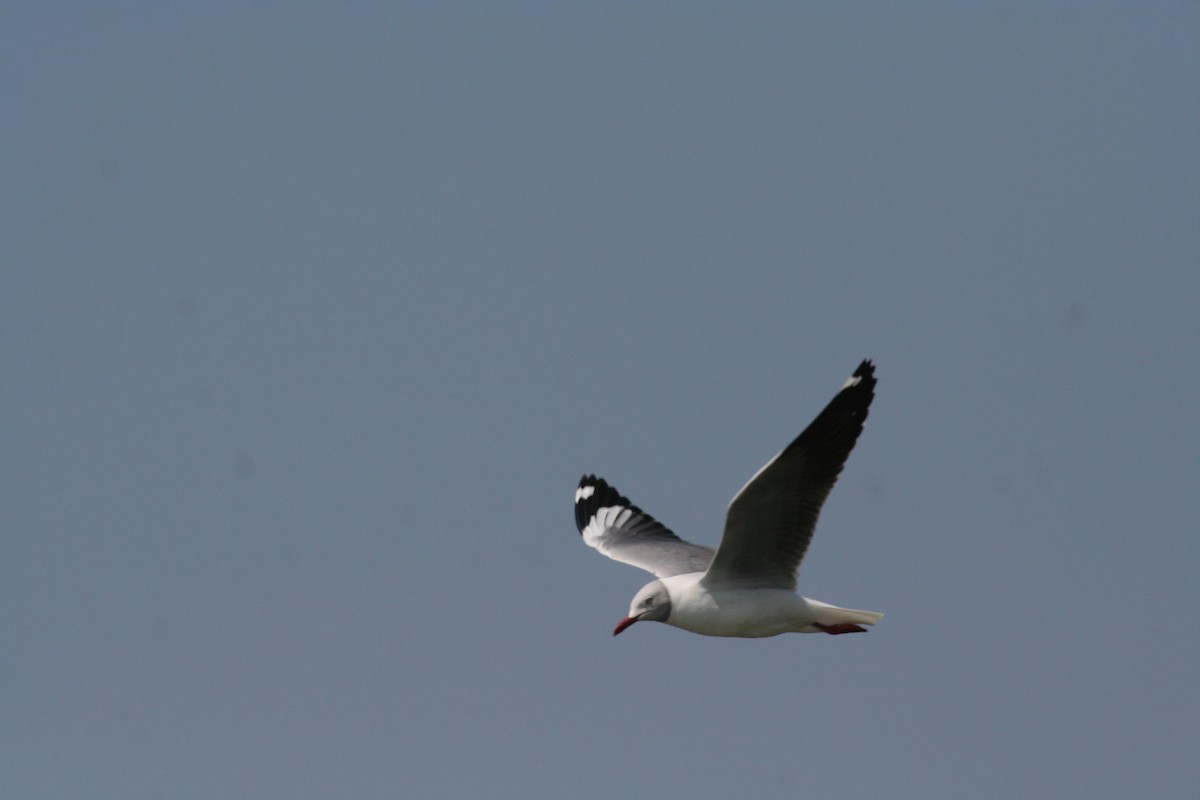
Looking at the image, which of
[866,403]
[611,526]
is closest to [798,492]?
[866,403]

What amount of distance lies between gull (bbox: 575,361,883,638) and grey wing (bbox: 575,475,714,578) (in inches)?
45.3

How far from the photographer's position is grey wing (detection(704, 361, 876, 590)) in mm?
11797

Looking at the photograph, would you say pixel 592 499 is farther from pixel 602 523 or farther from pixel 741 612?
pixel 741 612

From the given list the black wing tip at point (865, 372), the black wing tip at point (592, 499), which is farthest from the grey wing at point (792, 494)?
the black wing tip at point (592, 499)

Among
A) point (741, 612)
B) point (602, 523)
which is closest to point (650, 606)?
point (741, 612)

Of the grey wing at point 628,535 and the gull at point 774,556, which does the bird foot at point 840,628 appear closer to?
the gull at point 774,556

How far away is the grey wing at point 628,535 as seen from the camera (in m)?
14.8

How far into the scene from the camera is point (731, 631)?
12.6m

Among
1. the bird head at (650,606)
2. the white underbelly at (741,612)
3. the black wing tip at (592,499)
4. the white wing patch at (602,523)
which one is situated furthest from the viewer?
the black wing tip at (592,499)

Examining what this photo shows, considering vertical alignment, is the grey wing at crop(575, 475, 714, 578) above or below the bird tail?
above

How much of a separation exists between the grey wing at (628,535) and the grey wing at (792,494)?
6.08ft

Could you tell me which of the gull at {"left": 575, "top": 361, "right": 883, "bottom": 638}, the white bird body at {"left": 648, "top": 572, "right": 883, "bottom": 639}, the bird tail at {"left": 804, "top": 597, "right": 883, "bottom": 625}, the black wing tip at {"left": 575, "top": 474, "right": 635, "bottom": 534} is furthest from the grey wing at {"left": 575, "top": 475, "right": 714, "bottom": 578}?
the bird tail at {"left": 804, "top": 597, "right": 883, "bottom": 625}

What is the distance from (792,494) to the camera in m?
→ 12.0

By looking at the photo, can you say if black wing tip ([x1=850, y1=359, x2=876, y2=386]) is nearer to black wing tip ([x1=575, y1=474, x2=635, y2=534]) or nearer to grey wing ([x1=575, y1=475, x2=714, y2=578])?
grey wing ([x1=575, y1=475, x2=714, y2=578])
